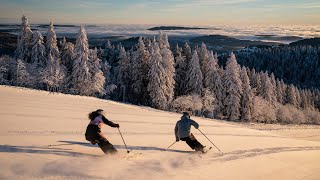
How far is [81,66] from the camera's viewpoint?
5647 centimetres

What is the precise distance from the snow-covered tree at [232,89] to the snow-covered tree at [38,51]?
35.7 m

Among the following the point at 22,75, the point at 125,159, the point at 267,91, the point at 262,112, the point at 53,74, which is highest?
the point at 125,159

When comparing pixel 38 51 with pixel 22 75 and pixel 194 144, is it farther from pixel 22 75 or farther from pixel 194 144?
pixel 194 144

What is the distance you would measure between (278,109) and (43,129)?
7721 centimetres

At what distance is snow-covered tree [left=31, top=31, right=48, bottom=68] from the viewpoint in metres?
61.6

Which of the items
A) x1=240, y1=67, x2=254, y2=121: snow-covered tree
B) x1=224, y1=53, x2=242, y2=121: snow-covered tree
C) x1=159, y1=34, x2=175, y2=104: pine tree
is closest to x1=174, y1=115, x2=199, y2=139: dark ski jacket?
x1=159, y1=34, x2=175, y2=104: pine tree

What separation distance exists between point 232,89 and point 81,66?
1133 inches

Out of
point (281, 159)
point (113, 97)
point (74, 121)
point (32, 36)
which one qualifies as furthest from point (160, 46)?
point (281, 159)

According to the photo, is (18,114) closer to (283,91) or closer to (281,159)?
(281,159)

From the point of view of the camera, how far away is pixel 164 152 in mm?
10805

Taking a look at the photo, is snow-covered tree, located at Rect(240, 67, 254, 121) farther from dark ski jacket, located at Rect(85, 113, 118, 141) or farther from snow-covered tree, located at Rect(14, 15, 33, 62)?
dark ski jacket, located at Rect(85, 113, 118, 141)

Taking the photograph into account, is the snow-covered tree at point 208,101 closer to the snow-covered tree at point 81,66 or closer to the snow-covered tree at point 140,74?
the snow-covered tree at point 140,74

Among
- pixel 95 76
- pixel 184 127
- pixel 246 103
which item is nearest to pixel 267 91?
pixel 246 103

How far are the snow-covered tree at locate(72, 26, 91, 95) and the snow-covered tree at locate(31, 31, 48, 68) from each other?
31.5 feet
